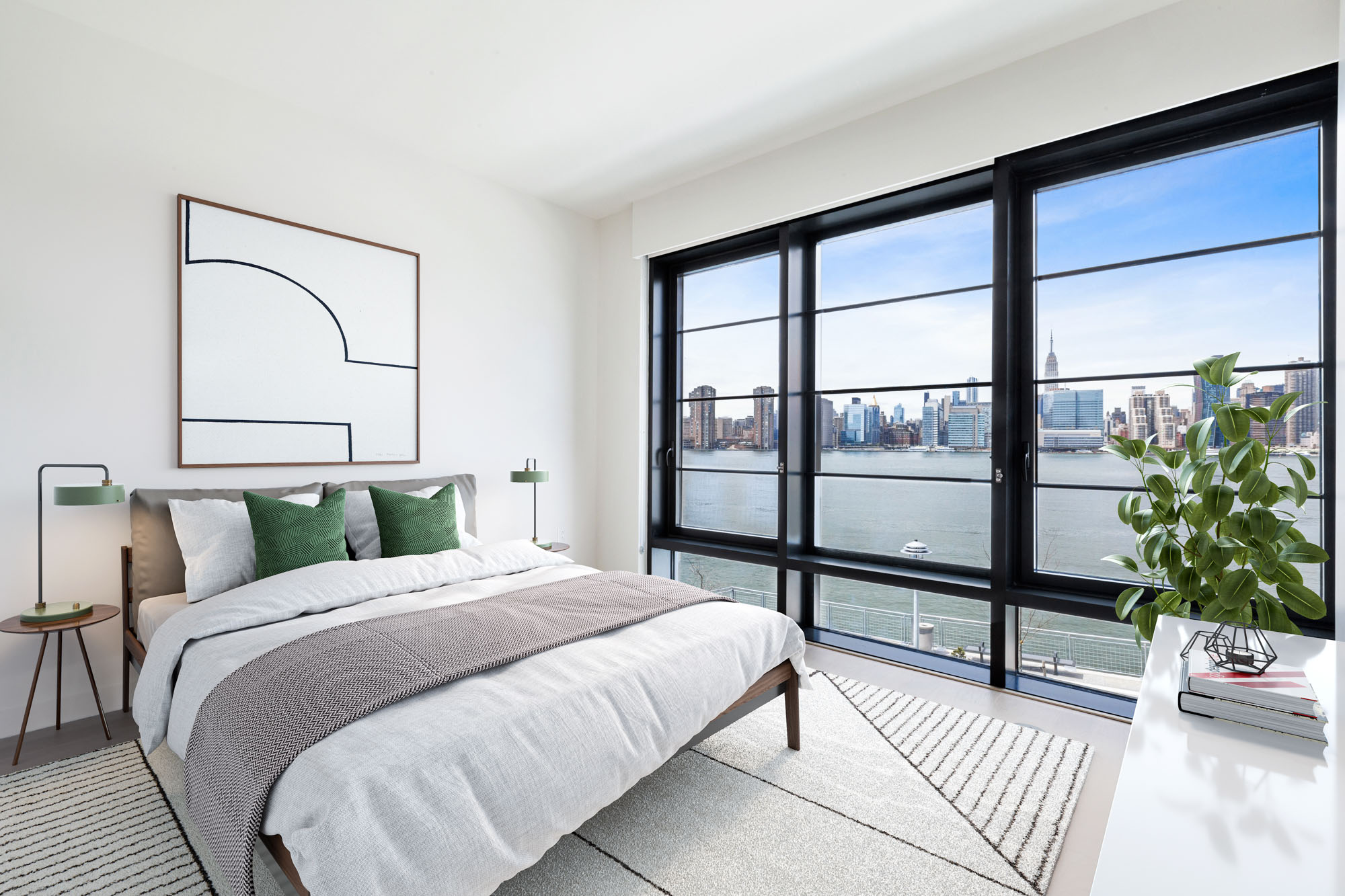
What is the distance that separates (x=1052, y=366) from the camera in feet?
9.44

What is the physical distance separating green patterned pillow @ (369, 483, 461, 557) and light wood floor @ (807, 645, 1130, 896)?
1.94 metres

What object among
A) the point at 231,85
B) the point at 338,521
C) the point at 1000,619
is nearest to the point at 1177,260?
the point at 1000,619

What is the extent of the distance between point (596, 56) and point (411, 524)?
223 cm

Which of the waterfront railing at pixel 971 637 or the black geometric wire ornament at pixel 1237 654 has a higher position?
the black geometric wire ornament at pixel 1237 654

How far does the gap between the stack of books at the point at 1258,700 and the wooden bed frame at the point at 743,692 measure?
122 centimetres

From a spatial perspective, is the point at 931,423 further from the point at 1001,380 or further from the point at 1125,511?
the point at 1125,511

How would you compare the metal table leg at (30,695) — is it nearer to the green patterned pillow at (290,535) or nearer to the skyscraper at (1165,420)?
the green patterned pillow at (290,535)

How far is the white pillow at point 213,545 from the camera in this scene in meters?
2.46

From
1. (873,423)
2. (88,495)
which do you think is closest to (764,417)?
(873,423)

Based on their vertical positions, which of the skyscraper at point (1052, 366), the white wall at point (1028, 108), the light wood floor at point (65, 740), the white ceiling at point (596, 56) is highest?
the white ceiling at point (596, 56)

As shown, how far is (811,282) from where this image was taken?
12.4 feet

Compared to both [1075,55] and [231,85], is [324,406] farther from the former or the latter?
[1075,55]

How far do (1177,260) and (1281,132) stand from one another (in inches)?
20.9

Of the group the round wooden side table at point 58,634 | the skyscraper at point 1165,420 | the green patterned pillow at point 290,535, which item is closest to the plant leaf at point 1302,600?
the skyscraper at point 1165,420
